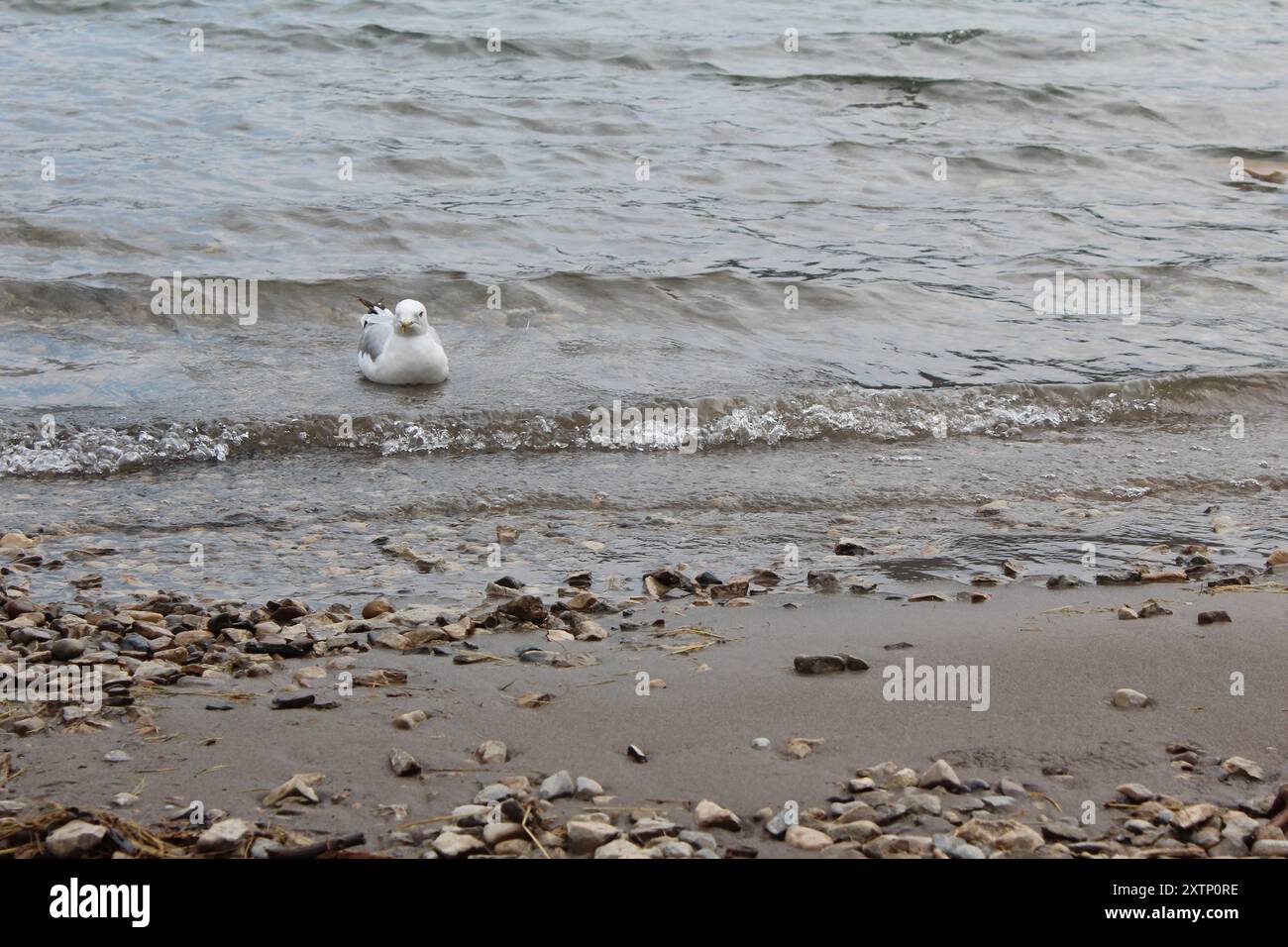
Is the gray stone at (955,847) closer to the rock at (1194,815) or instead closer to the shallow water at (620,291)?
the rock at (1194,815)

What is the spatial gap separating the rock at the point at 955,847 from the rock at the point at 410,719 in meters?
1.51

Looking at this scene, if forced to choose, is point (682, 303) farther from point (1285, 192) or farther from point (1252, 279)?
point (1285, 192)

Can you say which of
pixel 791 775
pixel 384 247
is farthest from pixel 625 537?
pixel 384 247

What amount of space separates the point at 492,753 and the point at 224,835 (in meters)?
0.79

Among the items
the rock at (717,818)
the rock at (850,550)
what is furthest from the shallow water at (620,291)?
the rock at (717,818)

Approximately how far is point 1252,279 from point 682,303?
15.3 ft

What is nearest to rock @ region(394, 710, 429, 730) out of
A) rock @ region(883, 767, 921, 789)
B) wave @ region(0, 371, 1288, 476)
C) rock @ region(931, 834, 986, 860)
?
rock @ region(883, 767, 921, 789)

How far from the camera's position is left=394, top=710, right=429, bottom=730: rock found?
396 centimetres

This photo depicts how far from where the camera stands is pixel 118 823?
10.8 ft

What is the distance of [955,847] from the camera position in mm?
3299

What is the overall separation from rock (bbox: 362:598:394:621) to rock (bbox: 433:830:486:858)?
1898mm

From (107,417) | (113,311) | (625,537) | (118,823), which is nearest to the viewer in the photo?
(118,823)

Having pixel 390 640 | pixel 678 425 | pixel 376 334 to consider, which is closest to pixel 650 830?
pixel 390 640

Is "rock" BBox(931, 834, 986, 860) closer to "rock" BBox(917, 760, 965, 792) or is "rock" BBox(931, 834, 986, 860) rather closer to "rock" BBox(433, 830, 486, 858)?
"rock" BBox(917, 760, 965, 792)
